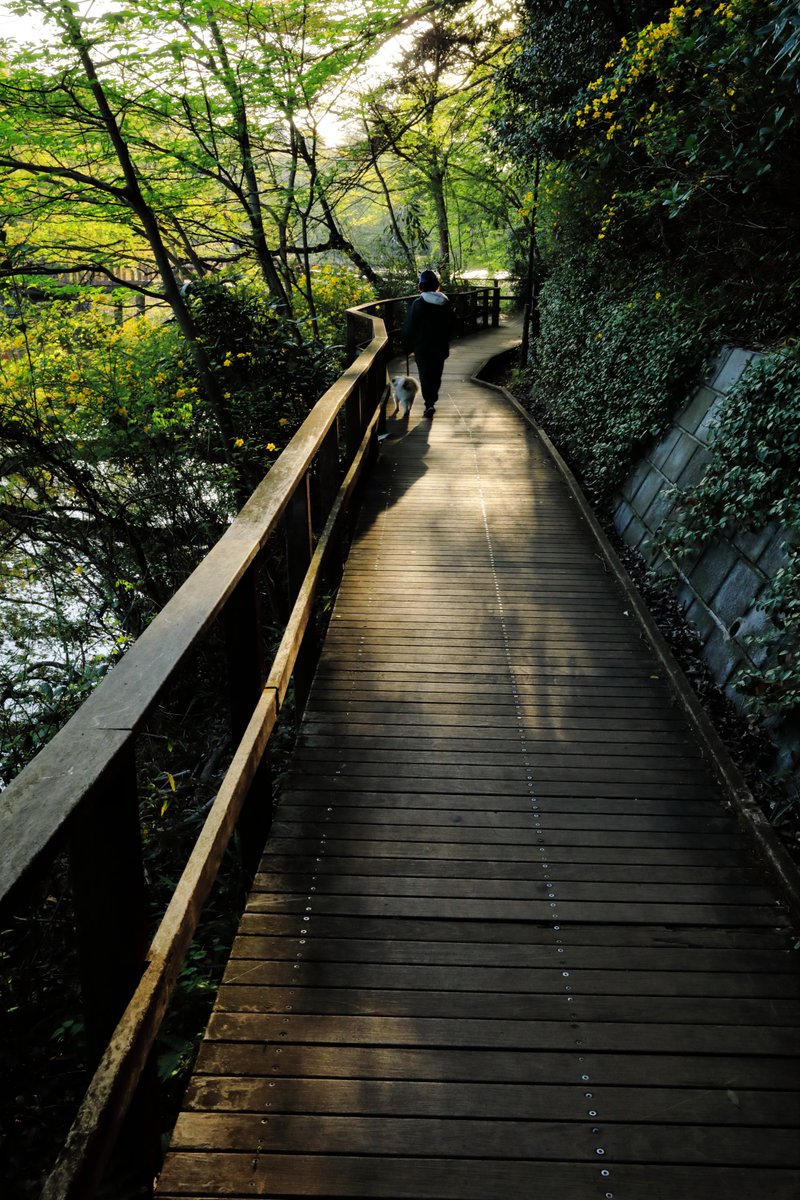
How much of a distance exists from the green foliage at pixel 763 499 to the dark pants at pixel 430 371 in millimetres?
4848

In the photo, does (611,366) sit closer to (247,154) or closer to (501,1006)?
(247,154)

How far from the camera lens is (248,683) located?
8.85 feet

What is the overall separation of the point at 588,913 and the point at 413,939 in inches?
25.2

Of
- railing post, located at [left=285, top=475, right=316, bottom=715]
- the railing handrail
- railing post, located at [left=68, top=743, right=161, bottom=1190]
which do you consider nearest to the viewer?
the railing handrail

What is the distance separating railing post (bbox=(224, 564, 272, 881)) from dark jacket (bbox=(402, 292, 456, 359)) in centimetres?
711

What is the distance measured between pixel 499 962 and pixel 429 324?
7.98 meters

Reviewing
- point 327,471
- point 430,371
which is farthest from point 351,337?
point 327,471

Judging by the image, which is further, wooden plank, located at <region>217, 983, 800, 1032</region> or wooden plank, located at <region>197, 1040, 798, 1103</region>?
wooden plank, located at <region>217, 983, 800, 1032</region>

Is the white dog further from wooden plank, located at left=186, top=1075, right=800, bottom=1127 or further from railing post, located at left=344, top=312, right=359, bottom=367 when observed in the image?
wooden plank, located at left=186, top=1075, right=800, bottom=1127

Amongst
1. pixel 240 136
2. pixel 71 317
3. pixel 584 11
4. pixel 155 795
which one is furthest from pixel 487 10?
pixel 155 795

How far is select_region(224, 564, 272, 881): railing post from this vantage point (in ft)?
8.34

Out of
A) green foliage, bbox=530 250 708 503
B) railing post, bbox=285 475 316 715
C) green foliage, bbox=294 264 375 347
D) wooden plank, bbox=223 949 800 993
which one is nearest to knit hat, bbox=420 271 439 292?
green foliage, bbox=530 250 708 503

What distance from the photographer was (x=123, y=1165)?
2.08 m

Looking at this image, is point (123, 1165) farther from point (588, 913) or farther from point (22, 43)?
point (22, 43)
